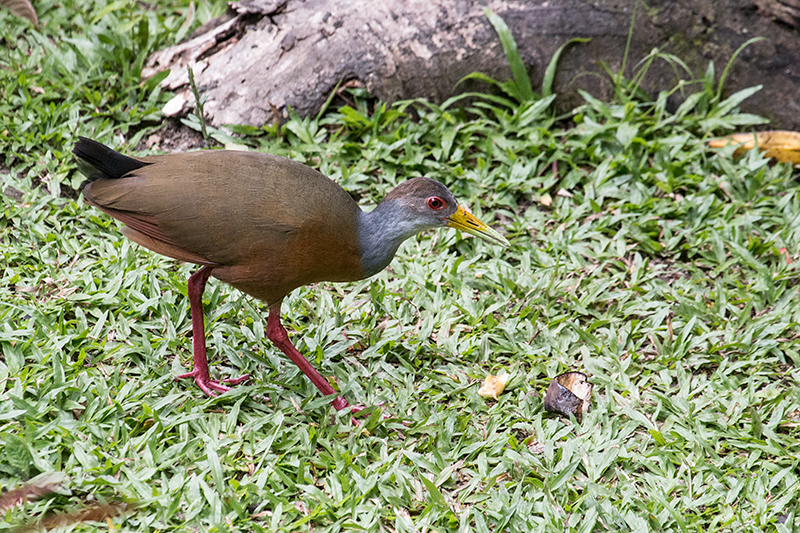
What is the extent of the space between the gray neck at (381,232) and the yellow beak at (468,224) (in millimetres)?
240

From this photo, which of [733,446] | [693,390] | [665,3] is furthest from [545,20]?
[733,446]

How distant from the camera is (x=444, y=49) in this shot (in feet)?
20.1

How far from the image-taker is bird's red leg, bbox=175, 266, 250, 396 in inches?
158

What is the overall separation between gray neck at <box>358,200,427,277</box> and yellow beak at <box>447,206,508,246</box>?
24 centimetres

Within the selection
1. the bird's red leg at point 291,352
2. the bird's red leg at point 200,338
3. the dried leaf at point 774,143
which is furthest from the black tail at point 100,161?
the dried leaf at point 774,143

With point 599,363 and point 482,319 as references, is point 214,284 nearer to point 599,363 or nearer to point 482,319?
point 482,319

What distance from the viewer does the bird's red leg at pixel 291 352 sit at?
13.1 ft

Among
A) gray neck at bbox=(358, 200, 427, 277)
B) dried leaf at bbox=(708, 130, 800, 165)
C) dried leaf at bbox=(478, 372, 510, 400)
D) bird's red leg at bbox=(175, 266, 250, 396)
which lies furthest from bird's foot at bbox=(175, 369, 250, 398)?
dried leaf at bbox=(708, 130, 800, 165)

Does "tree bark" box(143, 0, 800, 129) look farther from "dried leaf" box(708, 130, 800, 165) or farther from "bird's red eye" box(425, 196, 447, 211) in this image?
"bird's red eye" box(425, 196, 447, 211)

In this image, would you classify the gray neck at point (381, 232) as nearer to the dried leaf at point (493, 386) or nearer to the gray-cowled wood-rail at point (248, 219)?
the gray-cowled wood-rail at point (248, 219)

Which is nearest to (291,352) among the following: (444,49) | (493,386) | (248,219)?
(248,219)

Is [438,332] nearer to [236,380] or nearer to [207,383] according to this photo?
[236,380]

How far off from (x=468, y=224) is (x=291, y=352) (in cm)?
120

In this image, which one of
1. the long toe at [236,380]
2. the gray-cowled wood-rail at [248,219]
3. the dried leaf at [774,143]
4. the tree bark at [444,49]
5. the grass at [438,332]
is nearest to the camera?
the grass at [438,332]
